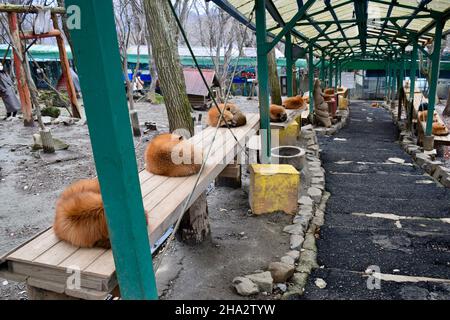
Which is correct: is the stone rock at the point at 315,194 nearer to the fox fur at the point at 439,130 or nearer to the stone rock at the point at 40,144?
the fox fur at the point at 439,130

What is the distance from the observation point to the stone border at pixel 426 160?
22.1 feet

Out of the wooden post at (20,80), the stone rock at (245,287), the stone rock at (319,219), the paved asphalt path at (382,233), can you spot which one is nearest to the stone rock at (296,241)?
the paved asphalt path at (382,233)

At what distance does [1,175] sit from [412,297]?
740 centimetres

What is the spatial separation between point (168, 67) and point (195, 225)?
2925mm

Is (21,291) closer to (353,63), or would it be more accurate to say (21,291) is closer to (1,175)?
(1,175)

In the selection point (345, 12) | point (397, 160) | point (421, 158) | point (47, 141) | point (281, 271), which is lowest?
point (397, 160)

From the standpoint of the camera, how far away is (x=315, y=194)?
19.6 feet

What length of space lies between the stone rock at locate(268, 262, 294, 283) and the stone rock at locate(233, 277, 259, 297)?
30cm

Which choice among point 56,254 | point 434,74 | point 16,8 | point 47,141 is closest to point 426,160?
point 434,74

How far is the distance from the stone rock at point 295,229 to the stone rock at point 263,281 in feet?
3.85

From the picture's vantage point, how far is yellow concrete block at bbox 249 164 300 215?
4.93 m

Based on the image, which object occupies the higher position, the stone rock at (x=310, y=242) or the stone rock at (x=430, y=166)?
the stone rock at (x=310, y=242)

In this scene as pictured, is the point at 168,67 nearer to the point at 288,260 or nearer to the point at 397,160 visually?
the point at 288,260

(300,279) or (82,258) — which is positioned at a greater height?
(82,258)
